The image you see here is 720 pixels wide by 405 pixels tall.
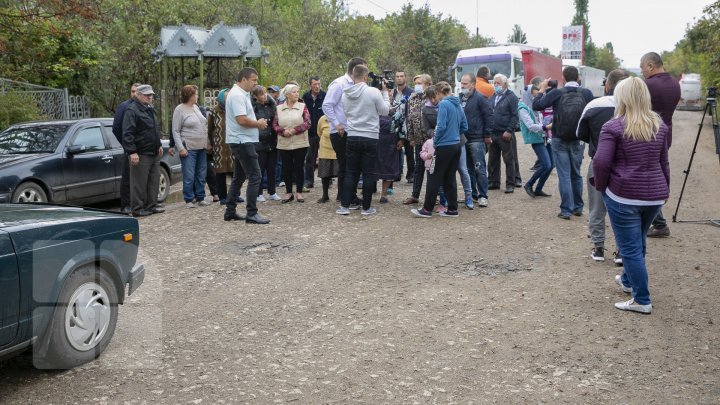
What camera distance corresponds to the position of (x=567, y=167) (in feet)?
32.2

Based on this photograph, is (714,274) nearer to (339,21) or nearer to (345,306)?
(345,306)

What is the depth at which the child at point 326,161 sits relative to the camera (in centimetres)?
1148

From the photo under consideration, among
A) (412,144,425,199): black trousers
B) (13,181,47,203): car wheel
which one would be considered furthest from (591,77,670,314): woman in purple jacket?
(13,181,47,203): car wheel

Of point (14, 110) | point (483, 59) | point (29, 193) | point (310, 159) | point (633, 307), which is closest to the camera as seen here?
point (633, 307)

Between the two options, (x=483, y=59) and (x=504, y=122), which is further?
(x=483, y=59)

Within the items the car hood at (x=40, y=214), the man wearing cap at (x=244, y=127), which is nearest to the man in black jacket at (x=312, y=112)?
the man wearing cap at (x=244, y=127)

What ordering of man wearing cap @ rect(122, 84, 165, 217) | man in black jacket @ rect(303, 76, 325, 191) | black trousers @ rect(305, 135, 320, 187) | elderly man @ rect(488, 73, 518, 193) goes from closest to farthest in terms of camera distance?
man wearing cap @ rect(122, 84, 165, 217), elderly man @ rect(488, 73, 518, 193), man in black jacket @ rect(303, 76, 325, 191), black trousers @ rect(305, 135, 320, 187)

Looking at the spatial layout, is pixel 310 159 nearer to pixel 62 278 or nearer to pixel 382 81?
pixel 382 81

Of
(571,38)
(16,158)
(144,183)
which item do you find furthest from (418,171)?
(571,38)

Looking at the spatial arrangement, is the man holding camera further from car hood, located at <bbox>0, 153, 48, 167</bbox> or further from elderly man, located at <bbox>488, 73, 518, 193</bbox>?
car hood, located at <bbox>0, 153, 48, 167</bbox>

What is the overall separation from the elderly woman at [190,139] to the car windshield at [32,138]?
1774 mm

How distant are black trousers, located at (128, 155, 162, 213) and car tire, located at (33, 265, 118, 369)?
225 inches

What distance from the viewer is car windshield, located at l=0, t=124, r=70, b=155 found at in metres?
10.8

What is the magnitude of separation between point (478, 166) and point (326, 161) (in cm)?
240
